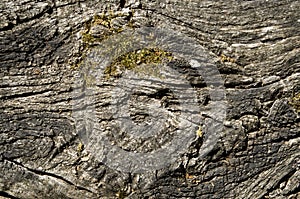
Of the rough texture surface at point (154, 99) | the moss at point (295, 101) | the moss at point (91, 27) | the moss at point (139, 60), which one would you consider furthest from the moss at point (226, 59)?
the moss at point (91, 27)

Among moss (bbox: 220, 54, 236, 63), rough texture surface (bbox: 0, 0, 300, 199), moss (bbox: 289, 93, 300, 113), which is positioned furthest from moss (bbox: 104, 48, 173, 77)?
moss (bbox: 289, 93, 300, 113)

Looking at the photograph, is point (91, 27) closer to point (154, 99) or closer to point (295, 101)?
point (154, 99)

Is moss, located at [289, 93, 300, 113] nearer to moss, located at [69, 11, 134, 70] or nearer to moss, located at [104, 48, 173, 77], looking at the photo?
moss, located at [104, 48, 173, 77]

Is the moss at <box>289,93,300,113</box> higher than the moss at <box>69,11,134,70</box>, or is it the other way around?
the moss at <box>69,11,134,70</box>

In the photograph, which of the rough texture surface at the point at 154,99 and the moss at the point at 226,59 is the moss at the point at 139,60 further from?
the moss at the point at 226,59

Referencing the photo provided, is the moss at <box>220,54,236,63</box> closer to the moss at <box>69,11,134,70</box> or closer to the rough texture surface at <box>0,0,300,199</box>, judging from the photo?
the rough texture surface at <box>0,0,300,199</box>

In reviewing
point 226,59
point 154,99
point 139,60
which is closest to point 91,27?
point 139,60

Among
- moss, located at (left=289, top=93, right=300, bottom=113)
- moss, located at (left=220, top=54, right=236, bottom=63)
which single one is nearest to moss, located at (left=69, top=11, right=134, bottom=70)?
moss, located at (left=220, top=54, right=236, bottom=63)

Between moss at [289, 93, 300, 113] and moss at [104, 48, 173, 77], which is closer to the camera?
moss at [104, 48, 173, 77]

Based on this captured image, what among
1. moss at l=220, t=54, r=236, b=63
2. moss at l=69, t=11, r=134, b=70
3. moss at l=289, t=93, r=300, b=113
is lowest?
moss at l=289, t=93, r=300, b=113
